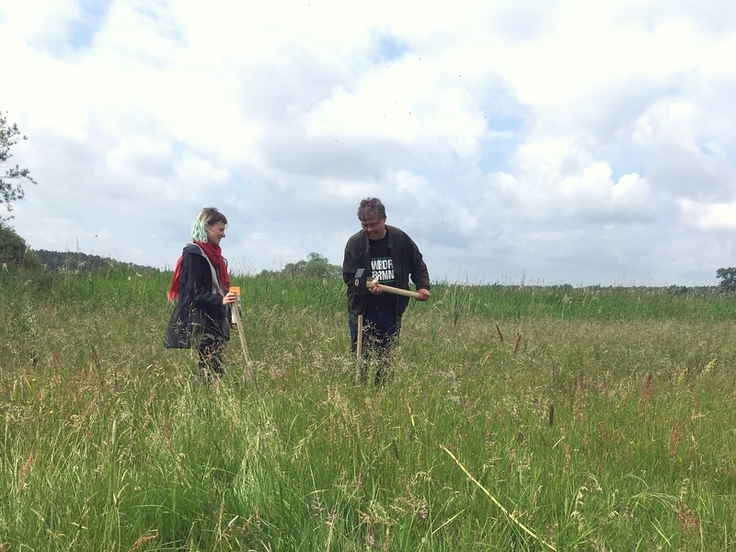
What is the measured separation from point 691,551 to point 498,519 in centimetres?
66

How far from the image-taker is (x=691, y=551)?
77.4 inches

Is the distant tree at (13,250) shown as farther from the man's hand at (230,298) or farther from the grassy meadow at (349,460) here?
the man's hand at (230,298)

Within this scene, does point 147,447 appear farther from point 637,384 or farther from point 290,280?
point 290,280

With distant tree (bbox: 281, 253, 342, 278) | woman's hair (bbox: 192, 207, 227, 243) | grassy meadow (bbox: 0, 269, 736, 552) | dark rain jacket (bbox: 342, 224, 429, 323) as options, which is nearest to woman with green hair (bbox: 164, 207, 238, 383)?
woman's hair (bbox: 192, 207, 227, 243)

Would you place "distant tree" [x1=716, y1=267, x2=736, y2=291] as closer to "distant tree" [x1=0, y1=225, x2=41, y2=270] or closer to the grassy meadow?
the grassy meadow

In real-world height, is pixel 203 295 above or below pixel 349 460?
above

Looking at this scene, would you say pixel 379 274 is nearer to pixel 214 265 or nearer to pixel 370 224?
pixel 370 224

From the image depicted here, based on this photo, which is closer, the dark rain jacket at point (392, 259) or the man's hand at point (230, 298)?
the man's hand at point (230, 298)

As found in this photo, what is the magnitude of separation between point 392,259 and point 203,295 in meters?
1.63

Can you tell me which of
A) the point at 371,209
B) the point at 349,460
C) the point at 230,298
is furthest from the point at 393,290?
the point at 349,460

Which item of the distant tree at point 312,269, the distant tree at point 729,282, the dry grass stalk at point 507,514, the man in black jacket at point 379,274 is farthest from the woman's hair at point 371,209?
the distant tree at point 729,282

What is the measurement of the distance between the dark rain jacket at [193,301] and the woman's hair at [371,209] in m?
1.30

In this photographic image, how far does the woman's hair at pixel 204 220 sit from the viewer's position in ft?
14.8

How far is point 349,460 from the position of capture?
247cm
